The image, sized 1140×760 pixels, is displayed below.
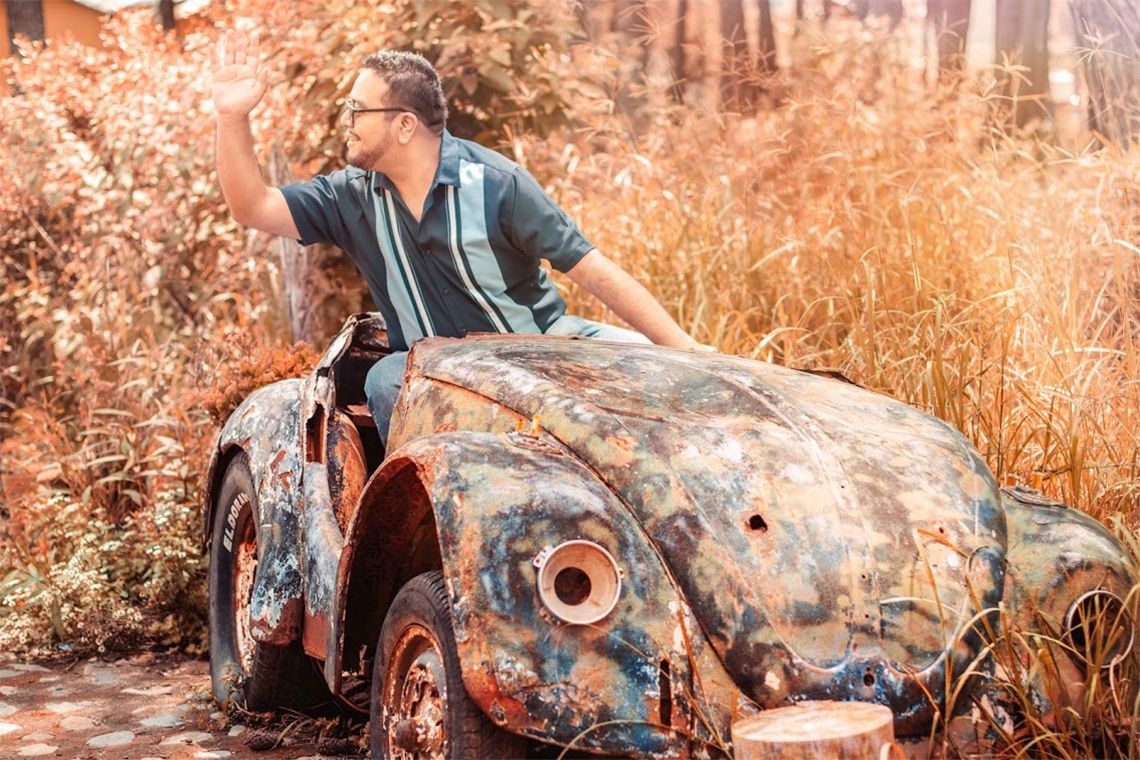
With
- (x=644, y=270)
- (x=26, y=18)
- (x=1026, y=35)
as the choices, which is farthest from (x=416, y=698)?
(x=26, y=18)

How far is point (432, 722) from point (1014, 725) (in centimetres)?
121

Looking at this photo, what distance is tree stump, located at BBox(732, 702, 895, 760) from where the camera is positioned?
2684 mm

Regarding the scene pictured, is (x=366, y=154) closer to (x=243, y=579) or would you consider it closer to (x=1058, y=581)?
(x=243, y=579)

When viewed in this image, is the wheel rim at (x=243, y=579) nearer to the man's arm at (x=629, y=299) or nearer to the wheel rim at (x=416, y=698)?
the man's arm at (x=629, y=299)

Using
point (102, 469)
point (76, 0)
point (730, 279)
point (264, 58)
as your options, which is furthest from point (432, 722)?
point (76, 0)

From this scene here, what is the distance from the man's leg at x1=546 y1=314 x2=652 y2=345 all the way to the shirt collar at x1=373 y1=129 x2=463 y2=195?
548 mm

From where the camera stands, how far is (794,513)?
3.17 meters

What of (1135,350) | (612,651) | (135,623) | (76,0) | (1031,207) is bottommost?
(135,623)

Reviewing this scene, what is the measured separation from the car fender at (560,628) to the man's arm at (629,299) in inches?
57.0

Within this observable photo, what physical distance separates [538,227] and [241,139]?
0.96 metres

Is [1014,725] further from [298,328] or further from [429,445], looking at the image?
[298,328]

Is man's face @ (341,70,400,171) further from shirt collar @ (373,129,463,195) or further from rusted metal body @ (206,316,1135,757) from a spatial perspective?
rusted metal body @ (206,316,1135,757)

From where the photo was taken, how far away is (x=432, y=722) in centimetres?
313

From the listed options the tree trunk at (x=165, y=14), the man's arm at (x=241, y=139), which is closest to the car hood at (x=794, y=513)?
the man's arm at (x=241, y=139)
